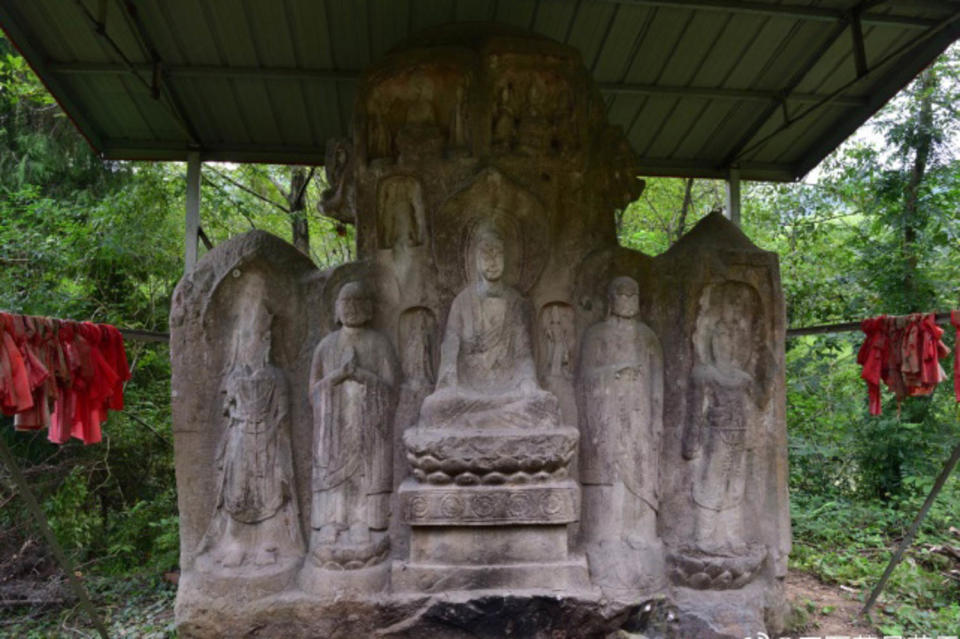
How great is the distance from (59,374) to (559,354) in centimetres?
312

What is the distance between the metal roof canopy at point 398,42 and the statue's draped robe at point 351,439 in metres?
2.72

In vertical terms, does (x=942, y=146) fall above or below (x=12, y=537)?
above

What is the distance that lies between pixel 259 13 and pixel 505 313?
3.05 metres

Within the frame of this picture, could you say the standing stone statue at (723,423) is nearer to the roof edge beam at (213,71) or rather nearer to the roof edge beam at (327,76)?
the roof edge beam at (327,76)

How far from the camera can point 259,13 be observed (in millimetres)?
5242

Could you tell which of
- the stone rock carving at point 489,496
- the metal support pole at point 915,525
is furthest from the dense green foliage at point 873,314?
the stone rock carving at point 489,496

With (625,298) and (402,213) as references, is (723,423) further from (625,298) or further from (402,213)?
(402,213)

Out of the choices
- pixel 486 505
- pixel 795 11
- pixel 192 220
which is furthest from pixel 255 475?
pixel 795 11

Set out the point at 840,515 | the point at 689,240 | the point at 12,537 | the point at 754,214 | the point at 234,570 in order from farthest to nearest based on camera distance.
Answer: the point at 754,214 → the point at 840,515 → the point at 12,537 → the point at 689,240 → the point at 234,570

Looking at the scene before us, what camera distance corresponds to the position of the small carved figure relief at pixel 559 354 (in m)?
4.71

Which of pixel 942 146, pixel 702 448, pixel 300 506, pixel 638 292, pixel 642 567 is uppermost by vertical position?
pixel 942 146

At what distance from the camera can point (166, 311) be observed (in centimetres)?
912

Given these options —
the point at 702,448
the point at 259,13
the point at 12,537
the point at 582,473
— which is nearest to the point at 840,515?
the point at 702,448

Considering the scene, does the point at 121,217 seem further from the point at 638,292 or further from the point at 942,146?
the point at 942,146
